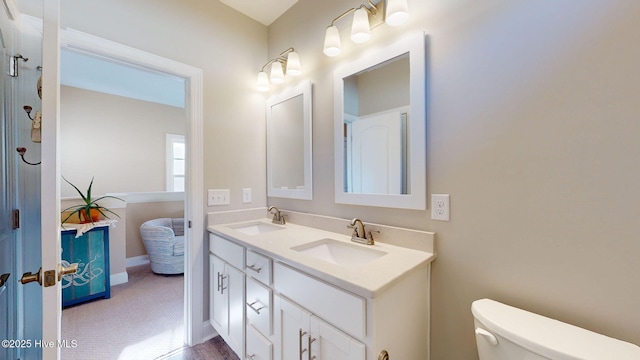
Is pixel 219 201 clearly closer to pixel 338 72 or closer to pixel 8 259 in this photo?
pixel 8 259

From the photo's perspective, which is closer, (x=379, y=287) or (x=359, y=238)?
(x=379, y=287)

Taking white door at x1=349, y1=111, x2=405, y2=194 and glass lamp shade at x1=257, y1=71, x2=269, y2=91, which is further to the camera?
glass lamp shade at x1=257, y1=71, x2=269, y2=91

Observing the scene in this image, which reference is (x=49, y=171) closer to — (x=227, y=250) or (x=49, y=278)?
(x=49, y=278)

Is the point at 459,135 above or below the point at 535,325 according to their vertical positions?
above

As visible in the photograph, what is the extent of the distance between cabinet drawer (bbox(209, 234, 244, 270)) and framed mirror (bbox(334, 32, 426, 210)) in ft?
2.29

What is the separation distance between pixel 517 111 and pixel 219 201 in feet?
6.18

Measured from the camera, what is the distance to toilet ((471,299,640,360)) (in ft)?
2.27

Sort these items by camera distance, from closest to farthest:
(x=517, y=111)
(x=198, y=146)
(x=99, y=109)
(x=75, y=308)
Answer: (x=517, y=111)
(x=198, y=146)
(x=75, y=308)
(x=99, y=109)

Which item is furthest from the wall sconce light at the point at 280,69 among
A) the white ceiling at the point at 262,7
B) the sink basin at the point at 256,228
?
the sink basin at the point at 256,228

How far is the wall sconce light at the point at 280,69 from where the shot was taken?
71.7 inches

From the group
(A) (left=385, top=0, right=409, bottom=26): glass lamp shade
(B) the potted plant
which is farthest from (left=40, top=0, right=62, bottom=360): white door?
(B) the potted plant

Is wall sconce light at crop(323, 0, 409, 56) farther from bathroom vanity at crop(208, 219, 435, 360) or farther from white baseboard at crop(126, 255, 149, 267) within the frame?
white baseboard at crop(126, 255, 149, 267)

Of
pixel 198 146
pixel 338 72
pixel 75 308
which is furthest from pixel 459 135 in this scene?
pixel 75 308

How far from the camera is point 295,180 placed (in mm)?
1935
